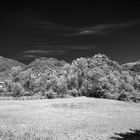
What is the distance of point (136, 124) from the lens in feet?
75.9

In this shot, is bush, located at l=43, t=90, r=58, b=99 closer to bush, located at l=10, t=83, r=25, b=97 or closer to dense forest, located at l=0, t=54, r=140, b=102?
dense forest, located at l=0, t=54, r=140, b=102

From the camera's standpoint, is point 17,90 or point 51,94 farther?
point 17,90

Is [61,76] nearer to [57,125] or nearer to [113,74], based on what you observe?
[113,74]

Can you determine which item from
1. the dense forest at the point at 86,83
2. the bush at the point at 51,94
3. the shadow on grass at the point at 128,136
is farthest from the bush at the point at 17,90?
the shadow on grass at the point at 128,136

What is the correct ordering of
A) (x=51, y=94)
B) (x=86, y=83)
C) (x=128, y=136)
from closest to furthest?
(x=128, y=136) → (x=86, y=83) → (x=51, y=94)

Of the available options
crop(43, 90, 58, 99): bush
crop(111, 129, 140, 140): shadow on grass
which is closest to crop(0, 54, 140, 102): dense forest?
crop(43, 90, 58, 99): bush

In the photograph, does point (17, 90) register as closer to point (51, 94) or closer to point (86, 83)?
point (51, 94)

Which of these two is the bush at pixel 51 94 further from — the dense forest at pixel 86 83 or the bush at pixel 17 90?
the bush at pixel 17 90

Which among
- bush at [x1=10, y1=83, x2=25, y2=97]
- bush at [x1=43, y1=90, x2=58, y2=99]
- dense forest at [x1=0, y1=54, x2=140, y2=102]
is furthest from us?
bush at [x1=10, y1=83, x2=25, y2=97]

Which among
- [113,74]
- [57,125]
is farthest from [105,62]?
[57,125]

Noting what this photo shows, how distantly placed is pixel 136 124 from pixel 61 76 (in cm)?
3510

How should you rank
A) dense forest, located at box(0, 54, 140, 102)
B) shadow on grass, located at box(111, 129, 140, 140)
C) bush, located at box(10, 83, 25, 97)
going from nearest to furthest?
1. shadow on grass, located at box(111, 129, 140, 140)
2. dense forest, located at box(0, 54, 140, 102)
3. bush, located at box(10, 83, 25, 97)

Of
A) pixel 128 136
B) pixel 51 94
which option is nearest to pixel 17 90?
pixel 51 94

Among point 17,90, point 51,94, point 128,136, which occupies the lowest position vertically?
point 128,136
